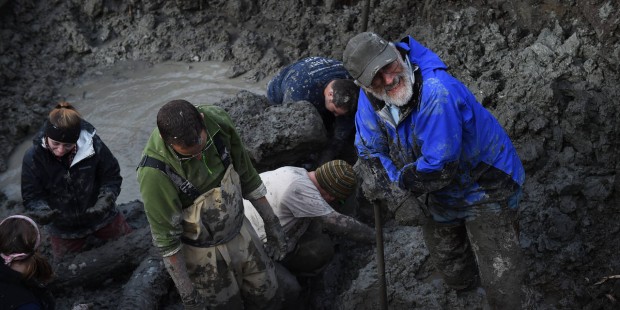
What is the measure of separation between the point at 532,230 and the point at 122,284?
121 inches

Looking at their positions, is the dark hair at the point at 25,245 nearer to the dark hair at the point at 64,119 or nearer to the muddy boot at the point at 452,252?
the dark hair at the point at 64,119

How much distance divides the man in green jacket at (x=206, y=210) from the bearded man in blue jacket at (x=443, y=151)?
76 centimetres

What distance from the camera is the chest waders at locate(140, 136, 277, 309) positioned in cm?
359

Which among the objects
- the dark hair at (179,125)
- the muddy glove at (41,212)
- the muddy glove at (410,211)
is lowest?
the muddy glove at (41,212)

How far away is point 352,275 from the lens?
493 cm

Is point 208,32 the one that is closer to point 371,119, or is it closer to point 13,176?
point 13,176

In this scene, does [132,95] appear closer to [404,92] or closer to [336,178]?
[336,178]

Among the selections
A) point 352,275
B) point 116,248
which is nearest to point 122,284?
point 116,248

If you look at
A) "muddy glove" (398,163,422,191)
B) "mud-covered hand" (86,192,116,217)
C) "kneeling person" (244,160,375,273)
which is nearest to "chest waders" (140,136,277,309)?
"kneeling person" (244,160,375,273)

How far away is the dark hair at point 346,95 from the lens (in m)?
5.02

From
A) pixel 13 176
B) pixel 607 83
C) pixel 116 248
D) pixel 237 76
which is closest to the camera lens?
pixel 607 83

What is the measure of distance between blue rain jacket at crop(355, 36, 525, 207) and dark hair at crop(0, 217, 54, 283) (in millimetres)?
1819

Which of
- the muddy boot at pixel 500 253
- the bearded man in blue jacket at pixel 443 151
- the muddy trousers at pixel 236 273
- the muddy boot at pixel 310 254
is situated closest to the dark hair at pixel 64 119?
the muddy trousers at pixel 236 273

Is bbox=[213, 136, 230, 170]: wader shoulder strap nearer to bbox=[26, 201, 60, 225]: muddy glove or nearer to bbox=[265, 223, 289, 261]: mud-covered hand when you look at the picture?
bbox=[265, 223, 289, 261]: mud-covered hand
